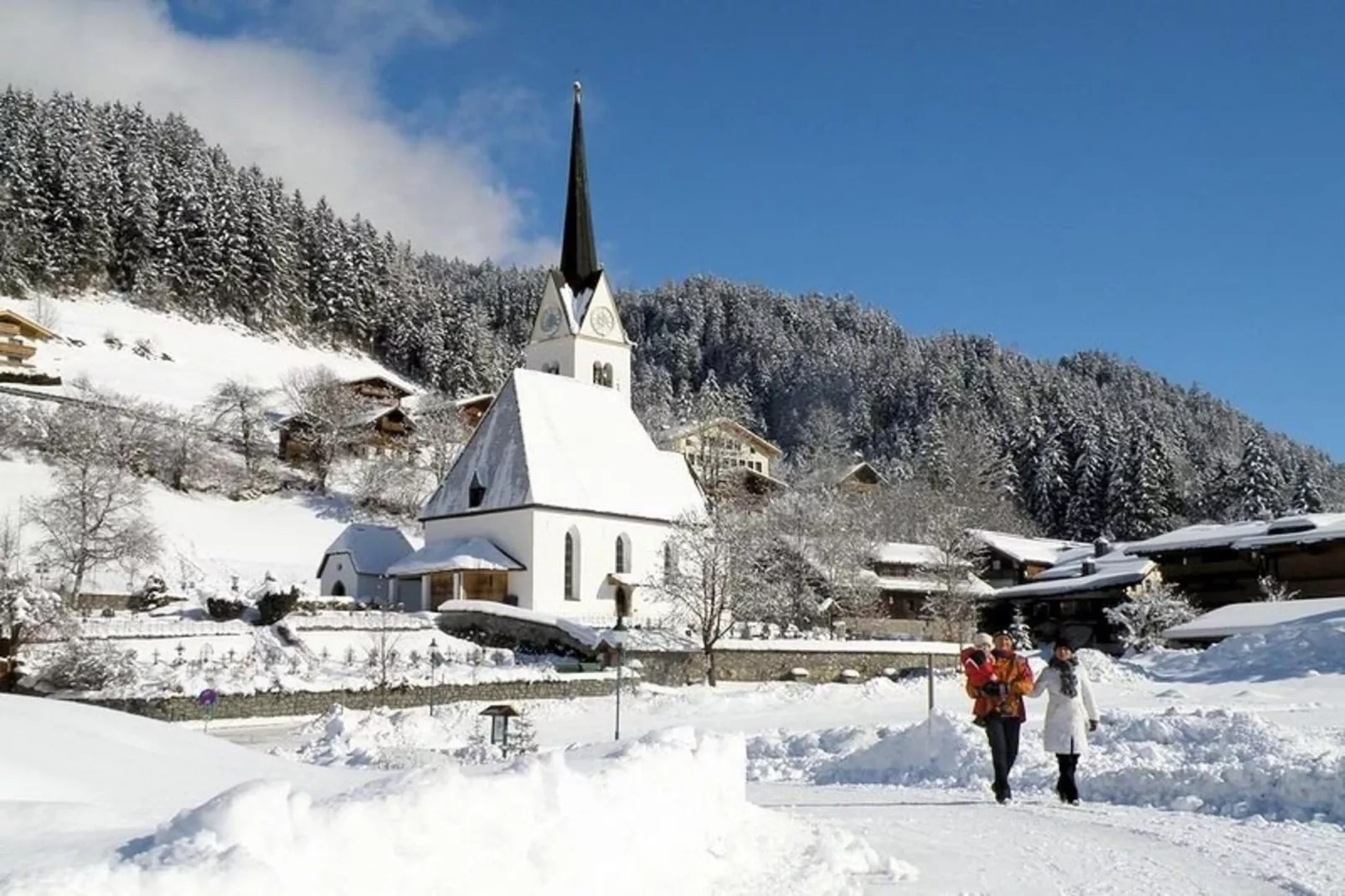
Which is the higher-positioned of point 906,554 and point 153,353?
point 153,353

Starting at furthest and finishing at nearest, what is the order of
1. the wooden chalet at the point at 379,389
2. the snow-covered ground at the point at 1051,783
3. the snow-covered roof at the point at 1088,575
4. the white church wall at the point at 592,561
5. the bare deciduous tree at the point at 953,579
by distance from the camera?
the wooden chalet at the point at 379,389 → the snow-covered roof at the point at 1088,575 → the bare deciduous tree at the point at 953,579 → the white church wall at the point at 592,561 → the snow-covered ground at the point at 1051,783

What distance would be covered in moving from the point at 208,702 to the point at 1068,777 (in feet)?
68.8

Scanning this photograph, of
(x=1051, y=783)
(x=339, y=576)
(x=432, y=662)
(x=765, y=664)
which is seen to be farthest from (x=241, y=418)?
(x=1051, y=783)

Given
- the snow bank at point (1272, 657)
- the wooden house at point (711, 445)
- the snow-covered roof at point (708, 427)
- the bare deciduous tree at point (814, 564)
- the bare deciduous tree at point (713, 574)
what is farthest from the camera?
the snow-covered roof at point (708, 427)


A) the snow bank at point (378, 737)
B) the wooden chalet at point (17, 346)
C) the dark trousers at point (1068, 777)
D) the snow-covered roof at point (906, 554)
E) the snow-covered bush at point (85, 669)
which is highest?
the wooden chalet at point (17, 346)

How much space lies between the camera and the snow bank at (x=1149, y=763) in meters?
12.0

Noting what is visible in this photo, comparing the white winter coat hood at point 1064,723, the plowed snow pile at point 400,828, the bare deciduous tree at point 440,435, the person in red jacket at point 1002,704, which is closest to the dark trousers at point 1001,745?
the person in red jacket at point 1002,704

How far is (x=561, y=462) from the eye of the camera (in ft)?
161

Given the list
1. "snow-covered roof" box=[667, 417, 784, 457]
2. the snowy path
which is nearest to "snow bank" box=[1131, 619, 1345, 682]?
the snowy path

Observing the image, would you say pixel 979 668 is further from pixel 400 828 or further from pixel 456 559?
pixel 456 559

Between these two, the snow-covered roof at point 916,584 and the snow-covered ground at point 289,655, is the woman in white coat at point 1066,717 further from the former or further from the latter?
the snow-covered roof at point 916,584

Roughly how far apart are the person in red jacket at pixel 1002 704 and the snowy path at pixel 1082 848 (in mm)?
407

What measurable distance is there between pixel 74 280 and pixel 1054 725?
3405 inches

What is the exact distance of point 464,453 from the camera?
50.8 meters
